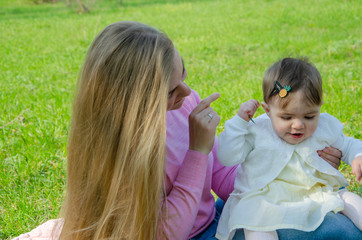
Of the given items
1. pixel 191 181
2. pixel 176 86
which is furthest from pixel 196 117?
pixel 191 181

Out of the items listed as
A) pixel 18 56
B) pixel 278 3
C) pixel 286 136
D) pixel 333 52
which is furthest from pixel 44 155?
pixel 278 3

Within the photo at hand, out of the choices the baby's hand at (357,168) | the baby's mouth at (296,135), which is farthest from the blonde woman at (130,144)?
the baby's mouth at (296,135)

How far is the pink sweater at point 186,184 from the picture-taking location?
171 centimetres

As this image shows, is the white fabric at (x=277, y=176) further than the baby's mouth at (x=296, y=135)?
No

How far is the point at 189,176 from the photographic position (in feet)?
5.74

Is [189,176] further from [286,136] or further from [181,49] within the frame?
[181,49]

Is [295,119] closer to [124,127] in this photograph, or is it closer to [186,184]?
[186,184]

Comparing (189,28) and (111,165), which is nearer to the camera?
(111,165)

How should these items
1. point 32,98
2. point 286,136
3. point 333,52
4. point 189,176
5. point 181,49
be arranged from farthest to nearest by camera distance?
point 181,49 → point 333,52 → point 32,98 → point 286,136 → point 189,176

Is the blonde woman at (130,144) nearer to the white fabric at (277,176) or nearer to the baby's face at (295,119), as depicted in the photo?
the white fabric at (277,176)

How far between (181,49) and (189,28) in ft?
7.29

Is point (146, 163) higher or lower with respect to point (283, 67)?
lower

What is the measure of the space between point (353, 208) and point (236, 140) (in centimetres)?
57

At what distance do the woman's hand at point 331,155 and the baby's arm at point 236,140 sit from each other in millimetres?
339
